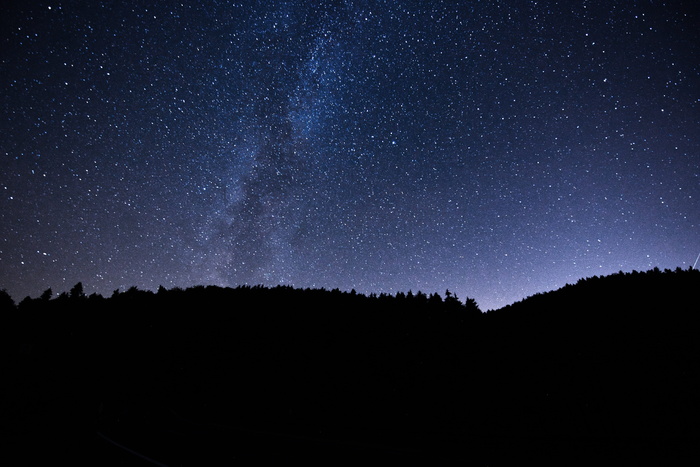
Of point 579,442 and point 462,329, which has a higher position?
point 462,329

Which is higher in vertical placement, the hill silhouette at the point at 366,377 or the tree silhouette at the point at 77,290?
the tree silhouette at the point at 77,290

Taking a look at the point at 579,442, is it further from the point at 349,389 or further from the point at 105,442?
the point at 105,442

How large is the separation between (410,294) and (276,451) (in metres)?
24.9

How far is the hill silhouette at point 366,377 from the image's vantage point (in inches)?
448

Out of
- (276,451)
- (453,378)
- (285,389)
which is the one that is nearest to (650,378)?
(453,378)

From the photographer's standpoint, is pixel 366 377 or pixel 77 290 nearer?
pixel 366 377

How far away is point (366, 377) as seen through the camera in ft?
73.4

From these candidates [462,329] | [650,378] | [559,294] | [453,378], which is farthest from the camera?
[462,329]

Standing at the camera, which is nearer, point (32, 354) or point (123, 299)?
point (32, 354)

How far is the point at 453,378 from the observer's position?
2025 cm

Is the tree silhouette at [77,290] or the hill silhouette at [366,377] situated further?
the tree silhouette at [77,290]

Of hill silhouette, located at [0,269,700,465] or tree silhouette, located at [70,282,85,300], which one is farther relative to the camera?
tree silhouette, located at [70,282,85,300]

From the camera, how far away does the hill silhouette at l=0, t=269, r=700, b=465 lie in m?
11.4

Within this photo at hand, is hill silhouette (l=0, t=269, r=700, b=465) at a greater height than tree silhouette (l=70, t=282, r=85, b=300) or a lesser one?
lesser
